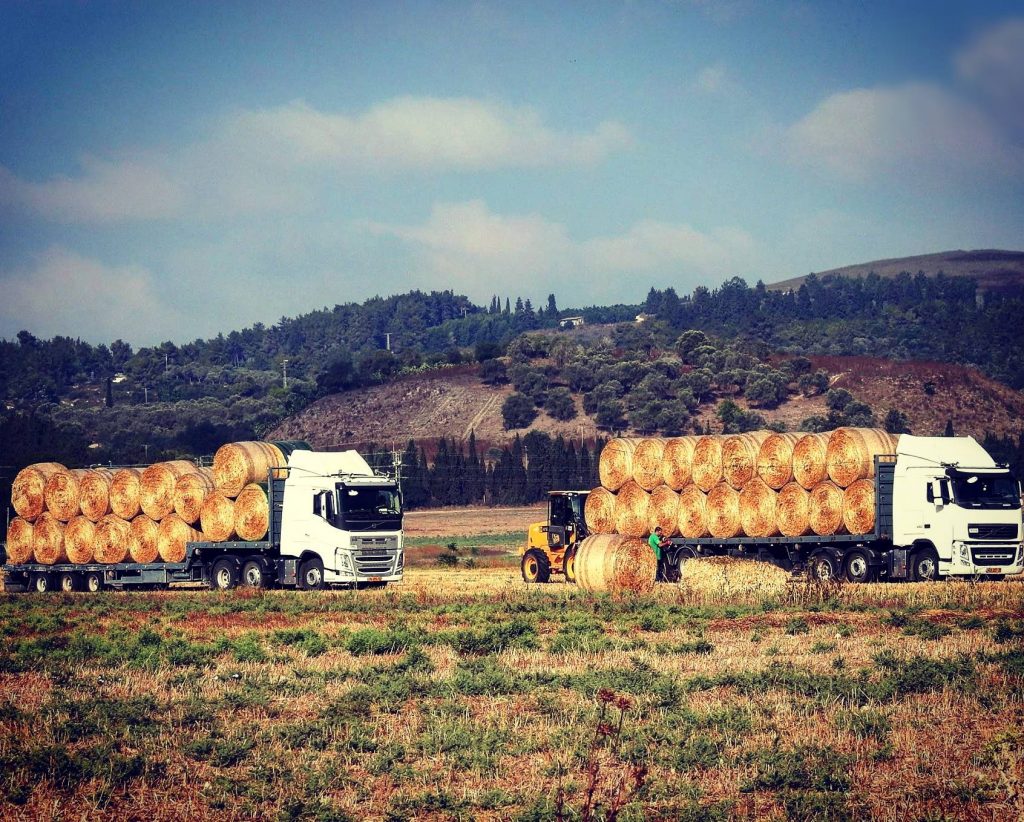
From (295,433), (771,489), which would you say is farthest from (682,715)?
(295,433)

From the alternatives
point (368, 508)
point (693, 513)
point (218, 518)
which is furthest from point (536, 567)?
point (218, 518)

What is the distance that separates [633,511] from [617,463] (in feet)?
4.70

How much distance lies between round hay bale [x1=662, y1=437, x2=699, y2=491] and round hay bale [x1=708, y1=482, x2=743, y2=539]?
3.24 feet

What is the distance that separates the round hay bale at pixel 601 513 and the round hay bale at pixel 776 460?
4.54 m

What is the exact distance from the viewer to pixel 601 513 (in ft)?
122

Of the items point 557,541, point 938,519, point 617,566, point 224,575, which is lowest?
point 224,575

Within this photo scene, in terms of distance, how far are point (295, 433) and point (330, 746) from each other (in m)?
115

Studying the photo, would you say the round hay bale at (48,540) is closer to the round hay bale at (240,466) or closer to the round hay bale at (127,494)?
the round hay bale at (127,494)

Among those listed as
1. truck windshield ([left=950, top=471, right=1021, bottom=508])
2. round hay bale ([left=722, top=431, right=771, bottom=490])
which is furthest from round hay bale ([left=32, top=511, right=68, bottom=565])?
truck windshield ([left=950, top=471, right=1021, bottom=508])

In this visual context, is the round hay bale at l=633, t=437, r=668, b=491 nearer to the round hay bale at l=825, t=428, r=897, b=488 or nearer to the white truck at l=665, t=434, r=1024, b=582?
the round hay bale at l=825, t=428, r=897, b=488

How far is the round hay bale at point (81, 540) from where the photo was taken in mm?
37906

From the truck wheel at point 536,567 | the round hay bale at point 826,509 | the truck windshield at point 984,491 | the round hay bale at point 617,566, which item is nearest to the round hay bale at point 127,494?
the truck wheel at point 536,567

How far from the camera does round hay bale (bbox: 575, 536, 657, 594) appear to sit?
2959 centimetres

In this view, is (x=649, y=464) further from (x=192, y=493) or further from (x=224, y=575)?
(x=192, y=493)
